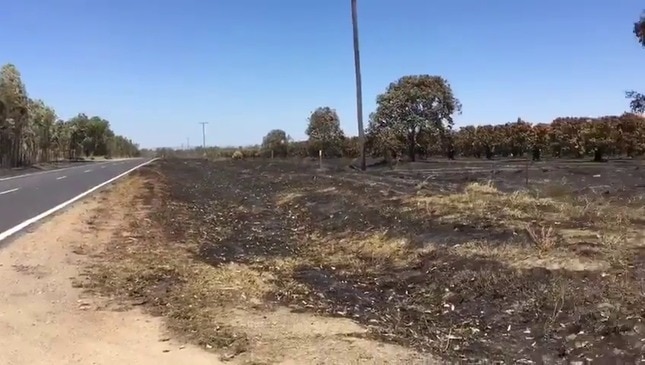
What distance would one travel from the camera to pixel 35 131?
6444 cm

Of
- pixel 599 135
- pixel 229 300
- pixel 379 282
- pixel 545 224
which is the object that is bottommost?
pixel 379 282

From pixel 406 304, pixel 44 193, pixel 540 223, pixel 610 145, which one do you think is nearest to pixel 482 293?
pixel 406 304

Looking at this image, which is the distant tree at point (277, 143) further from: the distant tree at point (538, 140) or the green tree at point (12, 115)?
the distant tree at point (538, 140)

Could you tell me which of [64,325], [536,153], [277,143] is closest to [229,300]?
[64,325]

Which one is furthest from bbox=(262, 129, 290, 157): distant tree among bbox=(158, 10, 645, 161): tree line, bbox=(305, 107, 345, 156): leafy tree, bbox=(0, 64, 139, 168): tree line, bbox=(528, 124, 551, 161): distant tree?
bbox=(528, 124, 551, 161): distant tree

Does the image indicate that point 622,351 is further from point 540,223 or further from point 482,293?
point 540,223

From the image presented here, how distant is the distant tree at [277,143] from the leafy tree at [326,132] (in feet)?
60.7


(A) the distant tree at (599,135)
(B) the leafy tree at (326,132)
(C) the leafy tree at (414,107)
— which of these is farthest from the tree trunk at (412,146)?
(B) the leafy tree at (326,132)

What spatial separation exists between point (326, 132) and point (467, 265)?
54.4 metres

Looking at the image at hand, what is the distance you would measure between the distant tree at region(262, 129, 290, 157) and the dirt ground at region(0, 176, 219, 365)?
73021 mm

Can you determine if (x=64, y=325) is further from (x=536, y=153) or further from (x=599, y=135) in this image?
(x=536, y=153)

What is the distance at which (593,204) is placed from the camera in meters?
11.8

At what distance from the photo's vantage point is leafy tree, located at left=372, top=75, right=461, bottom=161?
40094 millimetres

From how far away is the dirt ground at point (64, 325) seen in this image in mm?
5094
